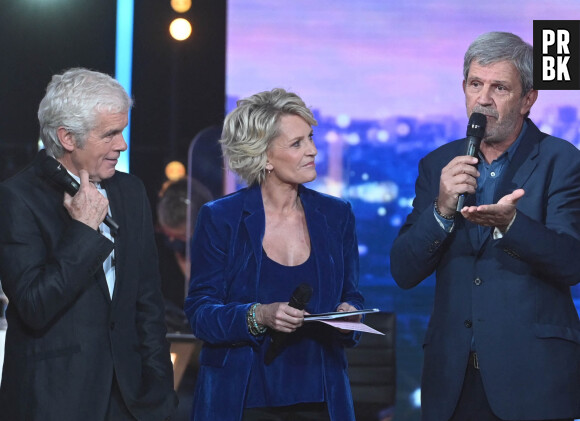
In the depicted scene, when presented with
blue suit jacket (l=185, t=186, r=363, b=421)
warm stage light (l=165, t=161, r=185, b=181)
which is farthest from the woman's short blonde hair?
warm stage light (l=165, t=161, r=185, b=181)

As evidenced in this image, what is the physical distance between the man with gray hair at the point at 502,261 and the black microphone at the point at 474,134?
0.02m

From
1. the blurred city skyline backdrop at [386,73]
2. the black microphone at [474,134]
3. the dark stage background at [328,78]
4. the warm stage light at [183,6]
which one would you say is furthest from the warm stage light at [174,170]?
the black microphone at [474,134]

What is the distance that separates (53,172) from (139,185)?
317 mm

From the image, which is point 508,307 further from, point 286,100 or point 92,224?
point 92,224

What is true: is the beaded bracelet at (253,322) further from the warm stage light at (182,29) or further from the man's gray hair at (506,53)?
the warm stage light at (182,29)

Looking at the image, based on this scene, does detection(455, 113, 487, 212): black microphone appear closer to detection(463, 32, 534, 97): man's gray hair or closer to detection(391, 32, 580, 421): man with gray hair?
detection(391, 32, 580, 421): man with gray hair

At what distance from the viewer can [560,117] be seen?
515 cm

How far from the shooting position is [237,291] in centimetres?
258

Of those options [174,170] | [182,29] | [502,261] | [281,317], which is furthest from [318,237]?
[182,29]

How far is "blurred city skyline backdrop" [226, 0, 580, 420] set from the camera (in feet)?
16.9

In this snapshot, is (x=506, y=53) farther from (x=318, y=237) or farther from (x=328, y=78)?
(x=328, y=78)

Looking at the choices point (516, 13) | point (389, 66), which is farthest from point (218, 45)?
point (516, 13)

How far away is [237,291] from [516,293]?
2.60ft

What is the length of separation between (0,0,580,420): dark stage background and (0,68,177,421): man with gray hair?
2714 millimetres
